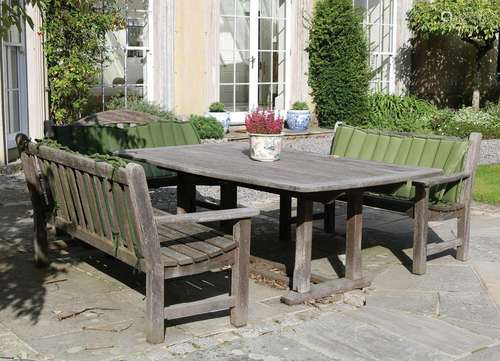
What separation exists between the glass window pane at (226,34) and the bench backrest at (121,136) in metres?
6.24

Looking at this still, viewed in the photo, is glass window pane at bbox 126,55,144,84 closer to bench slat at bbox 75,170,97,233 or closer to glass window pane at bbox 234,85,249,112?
glass window pane at bbox 234,85,249,112

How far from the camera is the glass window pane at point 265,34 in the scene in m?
→ 13.6

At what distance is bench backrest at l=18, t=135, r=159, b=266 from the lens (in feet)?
12.3

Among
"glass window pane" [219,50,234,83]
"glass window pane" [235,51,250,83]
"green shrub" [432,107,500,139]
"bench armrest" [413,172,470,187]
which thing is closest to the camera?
"bench armrest" [413,172,470,187]

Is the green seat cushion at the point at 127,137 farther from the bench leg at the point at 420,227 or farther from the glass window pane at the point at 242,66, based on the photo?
the glass window pane at the point at 242,66

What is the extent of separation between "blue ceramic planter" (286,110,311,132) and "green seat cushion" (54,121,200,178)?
6.39 metres

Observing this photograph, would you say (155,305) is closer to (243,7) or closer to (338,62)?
(243,7)

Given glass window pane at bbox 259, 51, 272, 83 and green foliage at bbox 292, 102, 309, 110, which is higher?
glass window pane at bbox 259, 51, 272, 83

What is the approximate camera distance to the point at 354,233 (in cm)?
486

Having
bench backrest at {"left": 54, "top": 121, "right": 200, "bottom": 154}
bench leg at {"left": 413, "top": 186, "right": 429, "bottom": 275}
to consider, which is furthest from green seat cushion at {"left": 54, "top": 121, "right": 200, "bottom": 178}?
bench leg at {"left": 413, "top": 186, "right": 429, "bottom": 275}

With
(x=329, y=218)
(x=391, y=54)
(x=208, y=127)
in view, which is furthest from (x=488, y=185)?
(x=391, y=54)

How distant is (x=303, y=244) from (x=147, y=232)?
1.20 metres

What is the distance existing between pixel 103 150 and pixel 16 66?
4259 mm

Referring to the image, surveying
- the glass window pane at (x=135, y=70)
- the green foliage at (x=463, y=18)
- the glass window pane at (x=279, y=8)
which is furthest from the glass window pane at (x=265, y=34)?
the green foliage at (x=463, y=18)
